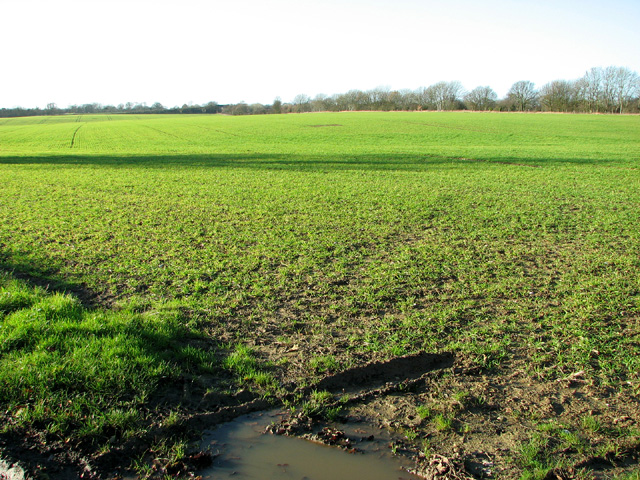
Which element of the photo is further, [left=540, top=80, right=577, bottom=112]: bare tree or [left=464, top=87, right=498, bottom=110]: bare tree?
[left=464, top=87, right=498, bottom=110]: bare tree

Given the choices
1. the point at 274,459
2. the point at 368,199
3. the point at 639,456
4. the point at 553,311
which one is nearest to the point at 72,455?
the point at 274,459

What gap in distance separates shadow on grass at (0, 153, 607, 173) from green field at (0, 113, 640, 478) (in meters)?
7.04

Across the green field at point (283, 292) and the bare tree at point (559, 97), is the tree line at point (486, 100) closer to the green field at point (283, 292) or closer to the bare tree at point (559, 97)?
the bare tree at point (559, 97)

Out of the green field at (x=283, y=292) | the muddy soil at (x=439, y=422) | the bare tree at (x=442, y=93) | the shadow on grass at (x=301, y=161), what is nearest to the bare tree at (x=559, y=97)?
the bare tree at (x=442, y=93)

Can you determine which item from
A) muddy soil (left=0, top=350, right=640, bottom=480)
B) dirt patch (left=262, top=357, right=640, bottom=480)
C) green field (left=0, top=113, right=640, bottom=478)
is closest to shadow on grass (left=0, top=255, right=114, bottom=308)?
green field (left=0, top=113, right=640, bottom=478)

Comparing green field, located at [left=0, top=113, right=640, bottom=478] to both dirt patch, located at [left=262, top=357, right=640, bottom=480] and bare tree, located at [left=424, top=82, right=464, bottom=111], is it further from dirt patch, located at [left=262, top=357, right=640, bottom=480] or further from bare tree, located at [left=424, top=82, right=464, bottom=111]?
bare tree, located at [left=424, top=82, right=464, bottom=111]

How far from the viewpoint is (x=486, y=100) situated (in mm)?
99688

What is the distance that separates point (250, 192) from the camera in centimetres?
1562

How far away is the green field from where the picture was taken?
4.21 m

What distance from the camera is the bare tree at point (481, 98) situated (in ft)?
317

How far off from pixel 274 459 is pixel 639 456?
2829 mm

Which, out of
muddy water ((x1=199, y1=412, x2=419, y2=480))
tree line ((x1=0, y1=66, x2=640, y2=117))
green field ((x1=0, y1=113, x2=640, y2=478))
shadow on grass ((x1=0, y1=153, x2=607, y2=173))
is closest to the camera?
muddy water ((x1=199, y1=412, x2=419, y2=480))

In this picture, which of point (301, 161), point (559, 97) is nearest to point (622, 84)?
point (559, 97)

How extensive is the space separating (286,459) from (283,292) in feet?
11.3
